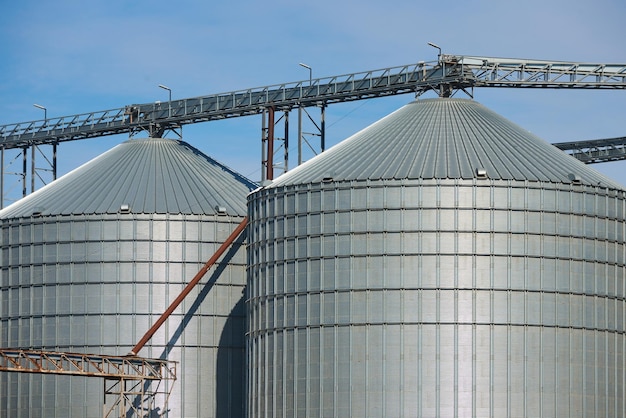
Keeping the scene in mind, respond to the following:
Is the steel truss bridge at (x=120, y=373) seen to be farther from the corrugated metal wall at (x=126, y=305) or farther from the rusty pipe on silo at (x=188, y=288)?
the rusty pipe on silo at (x=188, y=288)

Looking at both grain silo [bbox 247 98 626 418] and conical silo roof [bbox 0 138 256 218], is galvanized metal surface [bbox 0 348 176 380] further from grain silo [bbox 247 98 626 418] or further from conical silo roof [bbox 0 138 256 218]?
conical silo roof [bbox 0 138 256 218]

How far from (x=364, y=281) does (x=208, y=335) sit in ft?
70.8

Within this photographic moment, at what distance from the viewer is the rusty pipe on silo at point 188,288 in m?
116

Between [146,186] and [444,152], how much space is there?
1089 inches

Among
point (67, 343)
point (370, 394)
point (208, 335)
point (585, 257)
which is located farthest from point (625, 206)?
point (67, 343)

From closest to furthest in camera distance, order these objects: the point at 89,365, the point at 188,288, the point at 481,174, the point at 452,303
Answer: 1. the point at 452,303
2. the point at 481,174
3. the point at 89,365
4. the point at 188,288

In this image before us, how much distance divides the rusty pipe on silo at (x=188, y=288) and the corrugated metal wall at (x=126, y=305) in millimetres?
1915

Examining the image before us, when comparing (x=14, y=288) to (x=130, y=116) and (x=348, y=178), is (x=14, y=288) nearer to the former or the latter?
(x=130, y=116)

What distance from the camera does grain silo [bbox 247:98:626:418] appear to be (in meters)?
99.2

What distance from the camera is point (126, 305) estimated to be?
119m

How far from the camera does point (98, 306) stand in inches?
4700

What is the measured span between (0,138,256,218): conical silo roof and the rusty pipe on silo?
4.43 m

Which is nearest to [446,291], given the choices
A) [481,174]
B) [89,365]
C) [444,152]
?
[481,174]

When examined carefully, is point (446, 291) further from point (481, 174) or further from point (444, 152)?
point (444, 152)
